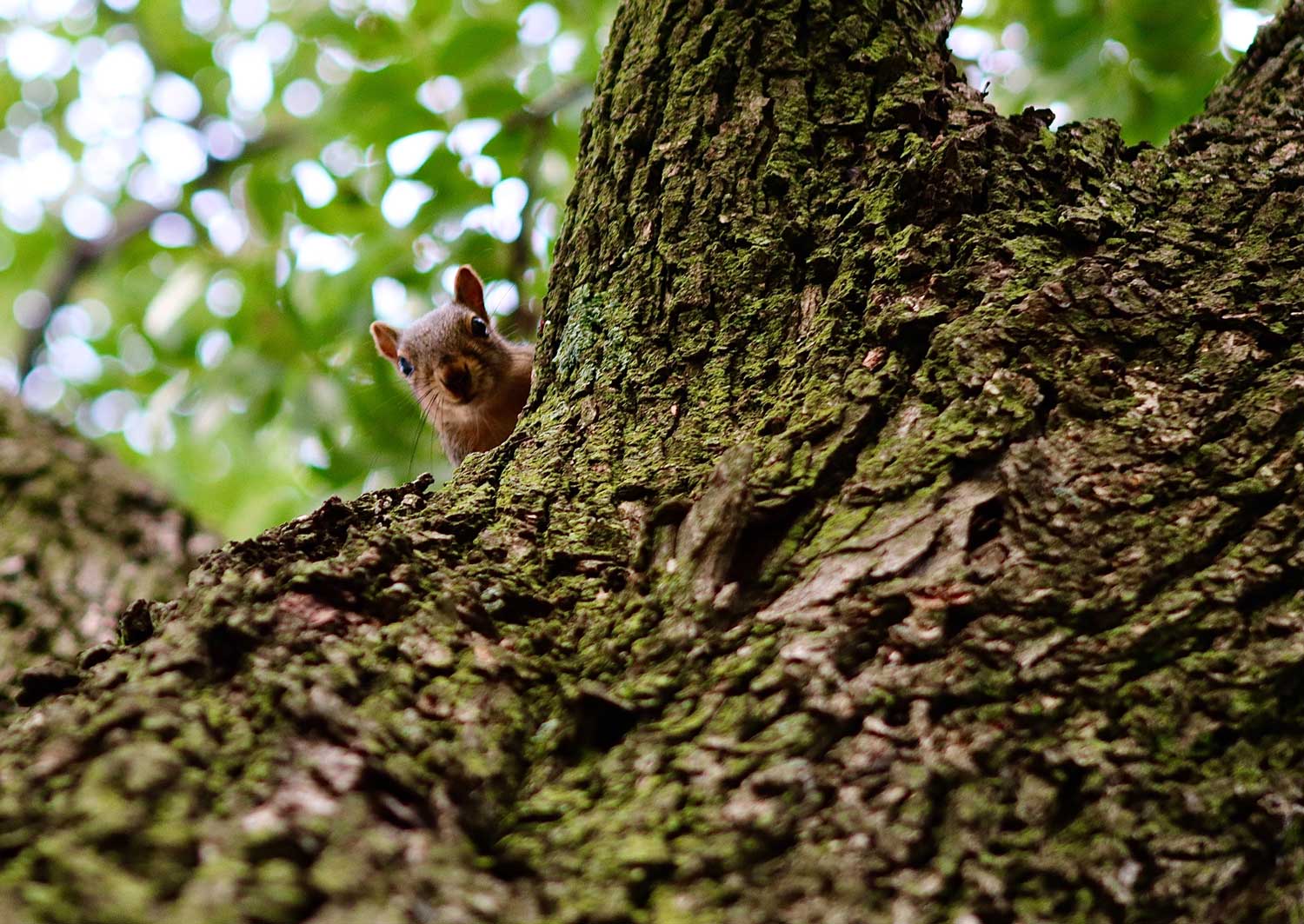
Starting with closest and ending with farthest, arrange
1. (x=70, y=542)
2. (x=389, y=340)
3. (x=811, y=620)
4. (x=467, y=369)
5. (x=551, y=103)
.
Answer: (x=811, y=620)
(x=70, y=542)
(x=551, y=103)
(x=467, y=369)
(x=389, y=340)

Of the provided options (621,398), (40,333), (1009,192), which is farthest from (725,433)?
(40,333)

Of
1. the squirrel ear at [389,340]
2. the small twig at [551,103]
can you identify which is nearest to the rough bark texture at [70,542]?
the squirrel ear at [389,340]

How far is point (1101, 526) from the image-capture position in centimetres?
125

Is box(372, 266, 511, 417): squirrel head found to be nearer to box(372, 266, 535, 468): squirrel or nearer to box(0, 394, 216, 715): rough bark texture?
box(372, 266, 535, 468): squirrel

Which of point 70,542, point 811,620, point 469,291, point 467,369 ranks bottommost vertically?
point 811,620

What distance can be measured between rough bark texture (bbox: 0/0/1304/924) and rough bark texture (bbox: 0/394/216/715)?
1.65m

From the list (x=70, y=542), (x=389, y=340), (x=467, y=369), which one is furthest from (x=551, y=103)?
(x=70, y=542)

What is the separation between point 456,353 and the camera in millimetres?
4203

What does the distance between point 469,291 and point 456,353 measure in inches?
9.6

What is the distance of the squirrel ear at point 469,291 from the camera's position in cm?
407

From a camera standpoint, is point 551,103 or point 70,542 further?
point 551,103

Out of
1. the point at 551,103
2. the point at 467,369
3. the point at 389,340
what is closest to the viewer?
the point at 551,103

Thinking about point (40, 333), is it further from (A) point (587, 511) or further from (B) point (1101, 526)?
Result: (B) point (1101, 526)

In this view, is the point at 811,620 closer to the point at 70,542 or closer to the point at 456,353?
the point at 70,542
